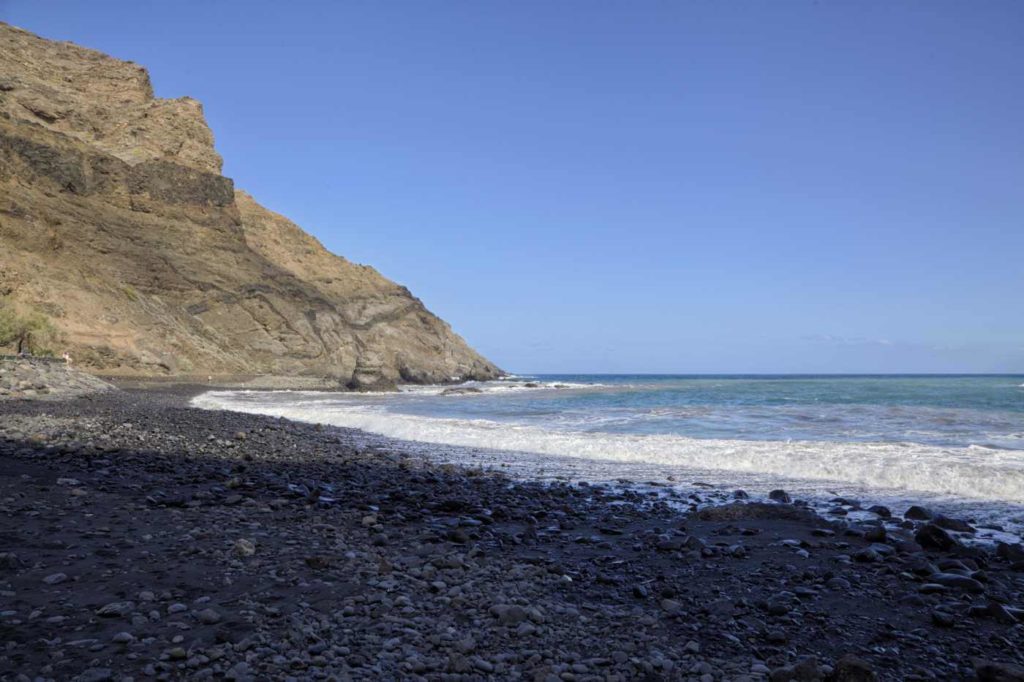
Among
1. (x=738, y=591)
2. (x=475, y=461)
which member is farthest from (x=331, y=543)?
(x=475, y=461)

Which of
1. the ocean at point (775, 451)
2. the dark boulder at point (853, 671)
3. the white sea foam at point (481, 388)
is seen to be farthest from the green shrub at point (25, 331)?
the dark boulder at point (853, 671)

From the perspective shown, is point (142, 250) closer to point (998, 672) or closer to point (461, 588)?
point (461, 588)

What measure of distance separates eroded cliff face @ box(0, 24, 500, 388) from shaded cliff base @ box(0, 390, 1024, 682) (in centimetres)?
3793

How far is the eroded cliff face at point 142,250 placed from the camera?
130ft

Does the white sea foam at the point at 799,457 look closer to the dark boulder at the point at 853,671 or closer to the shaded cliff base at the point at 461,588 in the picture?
the shaded cliff base at the point at 461,588

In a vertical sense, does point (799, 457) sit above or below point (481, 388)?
above

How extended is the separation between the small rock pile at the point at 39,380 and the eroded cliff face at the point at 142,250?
15.3m

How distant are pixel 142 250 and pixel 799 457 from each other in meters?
49.1

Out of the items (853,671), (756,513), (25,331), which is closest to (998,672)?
(853,671)

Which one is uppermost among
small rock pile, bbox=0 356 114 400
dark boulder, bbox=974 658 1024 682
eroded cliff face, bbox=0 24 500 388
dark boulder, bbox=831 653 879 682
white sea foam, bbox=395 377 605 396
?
eroded cliff face, bbox=0 24 500 388

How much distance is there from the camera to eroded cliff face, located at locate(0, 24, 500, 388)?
3969 centimetres

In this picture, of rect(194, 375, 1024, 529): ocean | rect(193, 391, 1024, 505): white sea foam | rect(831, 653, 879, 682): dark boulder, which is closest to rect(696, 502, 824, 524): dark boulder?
rect(194, 375, 1024, 529): ocean

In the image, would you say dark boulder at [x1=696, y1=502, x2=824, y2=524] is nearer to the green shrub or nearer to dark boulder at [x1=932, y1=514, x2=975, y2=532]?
dark boulder at [x1=932, y1=514, x2=975, y2=532]

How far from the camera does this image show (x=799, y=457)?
11047mm
